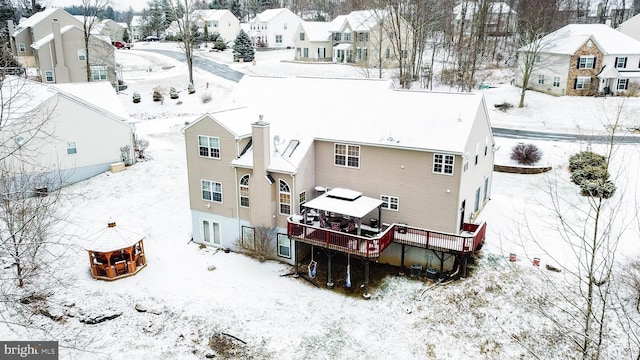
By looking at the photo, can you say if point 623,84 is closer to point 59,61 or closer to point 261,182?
point 261,182

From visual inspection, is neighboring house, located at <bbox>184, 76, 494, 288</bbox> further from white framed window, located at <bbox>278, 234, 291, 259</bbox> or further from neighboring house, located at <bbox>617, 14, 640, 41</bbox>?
neighboring house, located at <bbox>617, 14, 640, 41</bbox>

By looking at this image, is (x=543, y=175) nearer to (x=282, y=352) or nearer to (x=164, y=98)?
(x=282, y=352)

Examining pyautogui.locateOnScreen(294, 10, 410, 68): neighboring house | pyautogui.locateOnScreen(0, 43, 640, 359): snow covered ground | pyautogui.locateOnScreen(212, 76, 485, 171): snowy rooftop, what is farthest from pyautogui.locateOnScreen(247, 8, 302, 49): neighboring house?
pyautogui.locateOnScreen(0, 43, 640, 359): snow covered ground

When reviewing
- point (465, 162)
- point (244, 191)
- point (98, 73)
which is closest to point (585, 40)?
point (465, 162)

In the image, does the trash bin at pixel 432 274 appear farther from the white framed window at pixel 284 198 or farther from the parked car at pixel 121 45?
the parked car at pixel 121 45

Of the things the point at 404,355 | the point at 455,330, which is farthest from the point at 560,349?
the point at 404,355

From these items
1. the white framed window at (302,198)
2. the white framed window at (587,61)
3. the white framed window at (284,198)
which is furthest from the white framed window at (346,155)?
the white framed window at (587,61)
